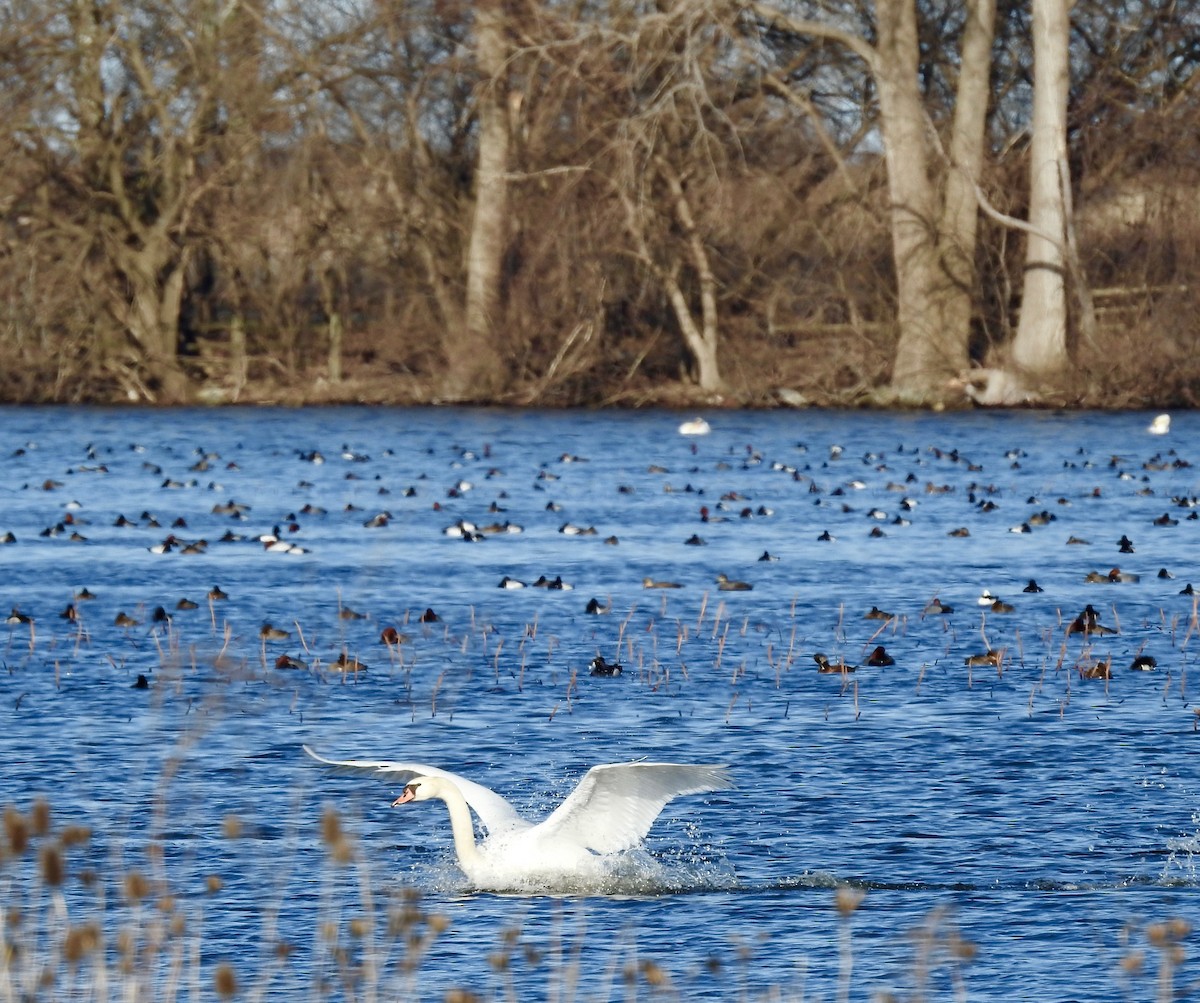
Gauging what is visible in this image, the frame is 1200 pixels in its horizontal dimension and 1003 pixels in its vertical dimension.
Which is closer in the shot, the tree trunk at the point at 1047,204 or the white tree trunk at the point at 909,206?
the tree trunk at the point at 1047,204

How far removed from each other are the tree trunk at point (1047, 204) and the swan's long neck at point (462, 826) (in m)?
38.1

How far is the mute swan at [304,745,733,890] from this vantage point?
30.1ft

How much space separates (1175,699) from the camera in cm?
1443

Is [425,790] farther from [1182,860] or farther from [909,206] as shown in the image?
[909,206]

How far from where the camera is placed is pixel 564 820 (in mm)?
9266

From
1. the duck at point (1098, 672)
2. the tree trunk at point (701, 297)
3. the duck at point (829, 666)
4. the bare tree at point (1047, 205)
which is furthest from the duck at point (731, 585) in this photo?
the tree trunk at point (701, 297)

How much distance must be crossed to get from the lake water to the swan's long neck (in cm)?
25

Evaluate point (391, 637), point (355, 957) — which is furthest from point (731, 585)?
point (355, 957)

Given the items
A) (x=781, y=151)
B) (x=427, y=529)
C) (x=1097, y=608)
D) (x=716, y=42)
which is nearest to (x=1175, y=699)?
(x=1097, y=608)

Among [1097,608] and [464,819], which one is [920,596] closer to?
[1097,608]

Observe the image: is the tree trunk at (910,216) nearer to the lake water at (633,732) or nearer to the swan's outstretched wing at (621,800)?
the lake water at (633,732)

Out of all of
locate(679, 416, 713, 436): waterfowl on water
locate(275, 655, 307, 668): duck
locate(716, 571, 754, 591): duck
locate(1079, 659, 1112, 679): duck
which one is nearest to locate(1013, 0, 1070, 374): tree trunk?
locate(679, 416, 713, 436): waterfowl on water

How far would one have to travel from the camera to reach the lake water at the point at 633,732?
8.69 meters

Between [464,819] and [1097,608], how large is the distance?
1044 cm
